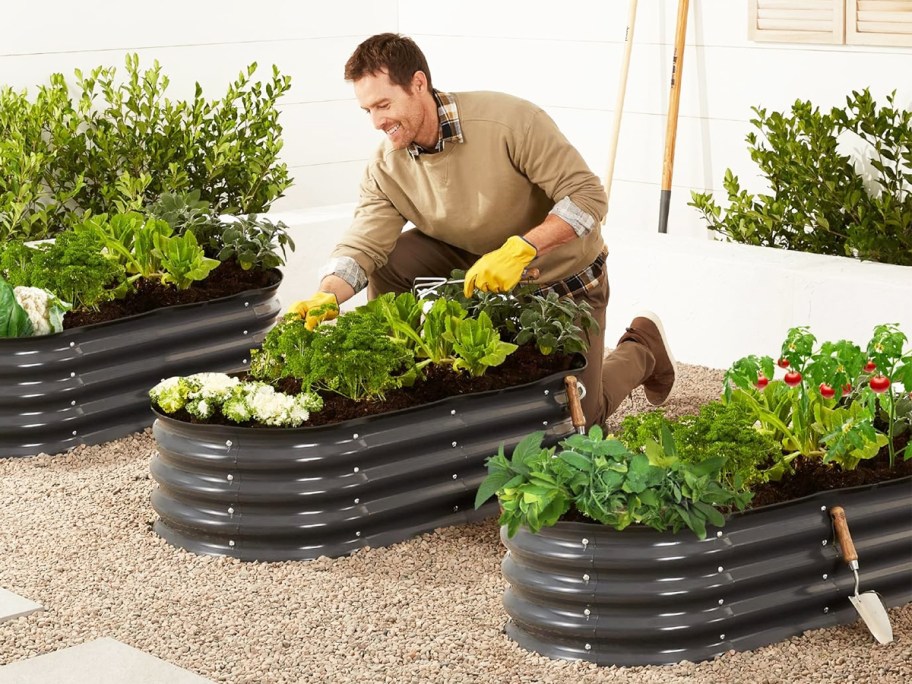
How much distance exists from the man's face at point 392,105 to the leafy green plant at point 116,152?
1990mm

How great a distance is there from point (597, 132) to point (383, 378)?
340 cm

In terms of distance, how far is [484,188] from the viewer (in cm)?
409

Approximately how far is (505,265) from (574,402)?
457 millimetres

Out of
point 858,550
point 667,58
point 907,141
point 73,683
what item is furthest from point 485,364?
point 667,58

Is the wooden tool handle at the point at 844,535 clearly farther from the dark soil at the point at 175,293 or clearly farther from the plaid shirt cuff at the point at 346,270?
the dark soil at the point at 175,293

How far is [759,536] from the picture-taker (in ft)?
9.30

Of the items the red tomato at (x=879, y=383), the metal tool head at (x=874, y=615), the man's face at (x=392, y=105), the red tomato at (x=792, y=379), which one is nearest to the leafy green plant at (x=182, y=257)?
the man's face at (x=392, y=105)

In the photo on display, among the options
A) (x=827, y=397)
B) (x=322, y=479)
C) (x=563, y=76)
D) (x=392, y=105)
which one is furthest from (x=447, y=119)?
(x=563, y=76)

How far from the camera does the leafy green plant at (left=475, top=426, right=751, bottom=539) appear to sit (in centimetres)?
272

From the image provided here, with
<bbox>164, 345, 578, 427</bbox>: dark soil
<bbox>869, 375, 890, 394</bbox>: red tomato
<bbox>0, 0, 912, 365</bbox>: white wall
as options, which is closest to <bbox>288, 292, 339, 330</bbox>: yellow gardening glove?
<bbox>164, 345, 578, 427</bbox>: dark soil

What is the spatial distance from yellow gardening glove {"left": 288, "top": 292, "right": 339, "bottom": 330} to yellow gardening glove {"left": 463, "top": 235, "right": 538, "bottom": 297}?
1.38 feet

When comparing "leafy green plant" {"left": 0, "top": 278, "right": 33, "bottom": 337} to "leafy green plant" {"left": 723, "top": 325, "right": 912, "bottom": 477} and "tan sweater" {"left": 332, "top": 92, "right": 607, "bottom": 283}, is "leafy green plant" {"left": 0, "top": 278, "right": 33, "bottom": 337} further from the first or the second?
"leafy green plant" {"left": 723, "top": 325, "right": 912, "bottom": 477}

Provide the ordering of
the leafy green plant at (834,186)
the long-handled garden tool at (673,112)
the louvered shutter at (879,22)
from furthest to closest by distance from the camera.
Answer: the long-handled garden tool at (673,112) < the louvered shutter at (879,22) < the leafy green plant at (834,186)

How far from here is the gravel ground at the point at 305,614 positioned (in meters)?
2.80
